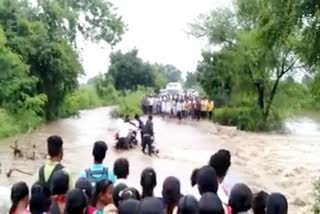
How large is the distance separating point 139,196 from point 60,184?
0.72 m

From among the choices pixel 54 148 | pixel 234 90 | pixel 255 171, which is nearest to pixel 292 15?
pixel 54 148

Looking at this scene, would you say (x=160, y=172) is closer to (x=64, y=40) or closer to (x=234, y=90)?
(x=64, y=40)

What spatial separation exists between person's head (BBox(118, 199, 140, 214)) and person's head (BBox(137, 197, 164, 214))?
5.5 inches

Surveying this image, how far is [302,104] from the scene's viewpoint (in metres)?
37.6

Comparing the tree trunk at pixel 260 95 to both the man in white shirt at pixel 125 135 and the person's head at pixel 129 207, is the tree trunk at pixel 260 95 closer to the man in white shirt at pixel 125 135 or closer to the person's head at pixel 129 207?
the man in white shirt at pixel 125 135

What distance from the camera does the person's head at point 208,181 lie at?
509 centimetres

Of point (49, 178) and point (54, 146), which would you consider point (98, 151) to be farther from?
point (49, 178)

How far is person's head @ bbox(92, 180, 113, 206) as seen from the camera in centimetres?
553

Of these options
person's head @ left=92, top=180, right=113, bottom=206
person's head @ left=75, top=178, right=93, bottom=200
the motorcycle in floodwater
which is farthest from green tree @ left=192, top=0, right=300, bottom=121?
person's head @ left=92, top=180, right=113, bottom=206

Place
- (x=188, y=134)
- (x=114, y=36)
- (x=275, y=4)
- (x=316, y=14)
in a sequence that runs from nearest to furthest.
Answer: (x=316, y=14), (x=275, y=4), (x=188, y=134), (x=114, y=36)

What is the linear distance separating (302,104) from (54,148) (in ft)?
107

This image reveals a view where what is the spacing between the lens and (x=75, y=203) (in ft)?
16.3

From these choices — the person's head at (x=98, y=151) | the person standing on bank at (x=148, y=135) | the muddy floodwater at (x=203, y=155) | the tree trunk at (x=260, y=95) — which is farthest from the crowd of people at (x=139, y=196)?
the tree trunk at (x=260, y=95)

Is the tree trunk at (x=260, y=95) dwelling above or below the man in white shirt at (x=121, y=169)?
above
